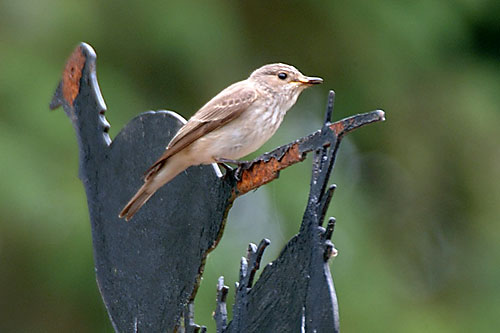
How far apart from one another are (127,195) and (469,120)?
10.2ft

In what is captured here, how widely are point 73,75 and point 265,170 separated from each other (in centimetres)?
84

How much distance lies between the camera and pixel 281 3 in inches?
214

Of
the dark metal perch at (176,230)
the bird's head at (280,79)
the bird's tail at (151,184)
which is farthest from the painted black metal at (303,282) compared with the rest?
the bird's head at (280,79)

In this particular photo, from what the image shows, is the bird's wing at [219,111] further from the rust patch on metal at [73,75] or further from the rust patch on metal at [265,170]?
the rust patch on metal at [265,170]

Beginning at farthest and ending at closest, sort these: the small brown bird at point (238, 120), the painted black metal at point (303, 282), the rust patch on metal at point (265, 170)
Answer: the small brown bird at point (238, 120) < the rust patch on metal at point (265, 170) < the painted black metal at point (303, 282)

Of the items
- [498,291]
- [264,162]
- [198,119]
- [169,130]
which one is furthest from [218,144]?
[498,291]

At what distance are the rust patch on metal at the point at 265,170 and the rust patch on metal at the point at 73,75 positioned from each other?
0.69 metres

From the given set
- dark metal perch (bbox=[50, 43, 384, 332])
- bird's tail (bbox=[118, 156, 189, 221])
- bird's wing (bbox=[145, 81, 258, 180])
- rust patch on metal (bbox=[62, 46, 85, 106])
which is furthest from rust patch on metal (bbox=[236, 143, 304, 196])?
rust patch on metal (bbox=[62, 46, 85, 106])

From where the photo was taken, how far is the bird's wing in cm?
279

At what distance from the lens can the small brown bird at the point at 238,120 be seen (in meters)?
2.64

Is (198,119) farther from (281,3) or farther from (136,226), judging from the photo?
(281,3)

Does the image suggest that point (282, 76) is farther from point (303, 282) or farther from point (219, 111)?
point (303, 282)

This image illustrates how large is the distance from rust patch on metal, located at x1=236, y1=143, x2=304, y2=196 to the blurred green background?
7.61 feet

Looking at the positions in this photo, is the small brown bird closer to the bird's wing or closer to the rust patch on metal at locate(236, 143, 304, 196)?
the bird's wing
